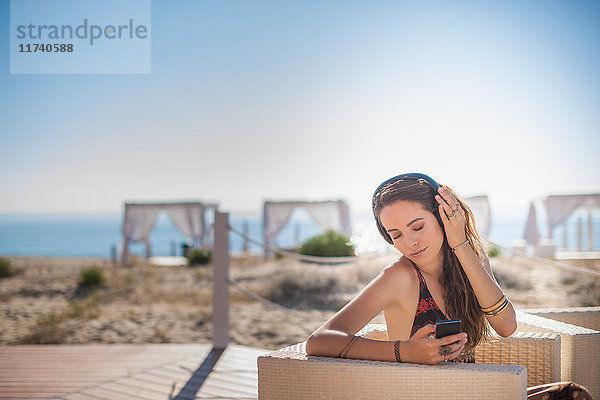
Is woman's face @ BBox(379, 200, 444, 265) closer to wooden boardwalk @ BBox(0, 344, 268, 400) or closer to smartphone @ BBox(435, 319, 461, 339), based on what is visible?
smartphone @ BBox(435, 319, 461, 339)

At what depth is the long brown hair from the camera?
1343 mm

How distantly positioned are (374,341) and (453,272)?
0.33 m

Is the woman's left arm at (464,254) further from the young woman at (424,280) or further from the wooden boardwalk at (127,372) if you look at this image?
the wooden boardwalk at (127,372)

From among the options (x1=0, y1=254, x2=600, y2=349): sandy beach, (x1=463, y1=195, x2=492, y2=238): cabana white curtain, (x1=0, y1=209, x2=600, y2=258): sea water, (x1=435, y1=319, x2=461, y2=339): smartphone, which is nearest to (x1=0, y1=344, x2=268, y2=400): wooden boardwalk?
(x1=0, y1=254, x2=600, y2=349): sandy beach

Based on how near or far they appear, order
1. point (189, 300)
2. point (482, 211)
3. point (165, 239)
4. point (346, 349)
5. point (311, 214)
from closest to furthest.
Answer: point (346, 349) → point (189, 300) → point (482, 211) → point (311, 214) → point (165, 239)

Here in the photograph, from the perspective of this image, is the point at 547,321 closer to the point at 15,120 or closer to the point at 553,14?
the point at 553,14

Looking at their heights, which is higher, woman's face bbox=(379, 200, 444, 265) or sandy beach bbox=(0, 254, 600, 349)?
woman's face bbox=(379, 200, 444, 265)

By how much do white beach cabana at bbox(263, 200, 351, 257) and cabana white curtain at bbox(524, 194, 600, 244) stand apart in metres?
5.10

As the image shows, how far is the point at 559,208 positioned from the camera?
536 inches

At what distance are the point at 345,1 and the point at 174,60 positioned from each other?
3986mm

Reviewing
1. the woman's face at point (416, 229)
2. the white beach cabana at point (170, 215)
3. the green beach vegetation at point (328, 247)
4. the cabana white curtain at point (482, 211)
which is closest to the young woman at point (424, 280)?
the woman's face at point (416, 229)

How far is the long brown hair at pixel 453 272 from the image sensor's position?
4.41ft

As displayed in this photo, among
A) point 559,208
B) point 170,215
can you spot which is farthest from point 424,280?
point 559,208

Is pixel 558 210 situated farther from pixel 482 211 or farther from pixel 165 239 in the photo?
pixel 165 239
